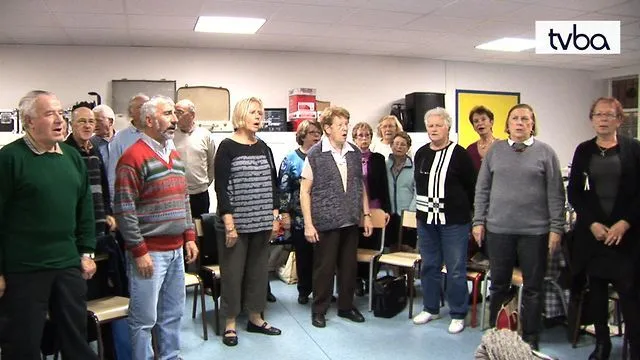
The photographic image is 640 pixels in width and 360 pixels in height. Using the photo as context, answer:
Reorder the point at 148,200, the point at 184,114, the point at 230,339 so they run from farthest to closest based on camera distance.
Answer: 1. the point at 184,114
2. the point at 230,339
3. the point at 148,200

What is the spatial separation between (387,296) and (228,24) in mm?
3218

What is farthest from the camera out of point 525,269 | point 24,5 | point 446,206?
Result: point 24,5

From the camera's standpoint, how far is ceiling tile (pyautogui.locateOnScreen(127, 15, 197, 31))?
15.8 feet

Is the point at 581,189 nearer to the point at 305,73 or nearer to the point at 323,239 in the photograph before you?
the point at 323,239

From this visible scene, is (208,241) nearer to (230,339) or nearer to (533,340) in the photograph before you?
(230,339)

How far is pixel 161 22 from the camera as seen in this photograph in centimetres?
501

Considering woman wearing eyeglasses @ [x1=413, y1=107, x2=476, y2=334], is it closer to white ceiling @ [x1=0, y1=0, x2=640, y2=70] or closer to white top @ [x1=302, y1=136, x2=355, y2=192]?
white top @ [x1=302, y1=136, x2=355, y2=192]

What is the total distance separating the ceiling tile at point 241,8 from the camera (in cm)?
442

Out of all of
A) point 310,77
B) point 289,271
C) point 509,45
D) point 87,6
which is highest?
point 509,45

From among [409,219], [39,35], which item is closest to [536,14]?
[409,219]

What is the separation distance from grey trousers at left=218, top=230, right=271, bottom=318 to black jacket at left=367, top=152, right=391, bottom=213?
114 cm

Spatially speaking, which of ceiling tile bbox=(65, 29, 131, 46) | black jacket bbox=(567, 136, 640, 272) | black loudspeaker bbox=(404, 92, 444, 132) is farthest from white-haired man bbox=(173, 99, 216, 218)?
black loudspeaker bbox=(404, 92, 444, 132)

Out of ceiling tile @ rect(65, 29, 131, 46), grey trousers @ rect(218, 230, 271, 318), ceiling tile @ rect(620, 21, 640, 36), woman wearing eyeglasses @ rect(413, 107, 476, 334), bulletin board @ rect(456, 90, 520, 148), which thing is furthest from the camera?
bulletin board @ rect(456, 90, 520, 148)

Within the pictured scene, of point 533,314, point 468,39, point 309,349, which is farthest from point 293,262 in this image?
point 468,39
